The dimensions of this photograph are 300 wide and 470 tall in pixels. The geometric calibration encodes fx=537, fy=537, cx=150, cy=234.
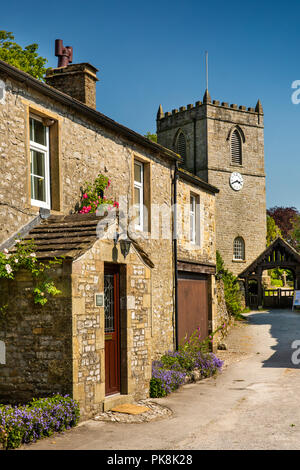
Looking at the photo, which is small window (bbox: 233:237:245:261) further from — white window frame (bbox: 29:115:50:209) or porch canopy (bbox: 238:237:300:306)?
white window frame (bbox: 29:115:50:209)

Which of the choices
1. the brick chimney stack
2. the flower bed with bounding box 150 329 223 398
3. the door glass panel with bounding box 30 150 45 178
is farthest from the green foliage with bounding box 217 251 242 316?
the door glass panel with bounding box 30 150 45 178

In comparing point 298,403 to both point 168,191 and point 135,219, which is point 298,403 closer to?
point 135,219

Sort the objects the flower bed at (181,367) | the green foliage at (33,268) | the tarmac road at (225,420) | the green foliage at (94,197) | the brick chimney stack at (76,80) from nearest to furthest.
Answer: the tarmac road at (225,420) → the green foliage at (33,268) → the green foliage at (94,197) → the flower bed at (181,367) → the brick chimney stack at (76,80)

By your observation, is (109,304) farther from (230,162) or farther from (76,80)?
(230,162)

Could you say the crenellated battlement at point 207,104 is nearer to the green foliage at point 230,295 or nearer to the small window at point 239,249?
the small window at point 239,249

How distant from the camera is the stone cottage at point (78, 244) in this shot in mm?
8102

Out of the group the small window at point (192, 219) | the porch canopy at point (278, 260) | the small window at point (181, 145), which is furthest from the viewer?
the small window at point (181, 145)

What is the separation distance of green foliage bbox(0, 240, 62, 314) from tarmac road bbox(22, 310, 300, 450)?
2019mm

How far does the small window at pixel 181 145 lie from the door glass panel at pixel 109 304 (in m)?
30.7

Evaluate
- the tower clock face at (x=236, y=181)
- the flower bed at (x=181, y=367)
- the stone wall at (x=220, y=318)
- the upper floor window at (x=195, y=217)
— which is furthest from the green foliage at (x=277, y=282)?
the flower bed at (x=181, y=367)

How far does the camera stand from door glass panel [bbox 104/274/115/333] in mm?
9467

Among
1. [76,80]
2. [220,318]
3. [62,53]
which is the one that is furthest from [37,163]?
[220,318]

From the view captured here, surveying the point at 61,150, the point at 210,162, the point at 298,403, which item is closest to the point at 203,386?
the point at 298,403

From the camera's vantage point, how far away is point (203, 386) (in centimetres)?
1167
